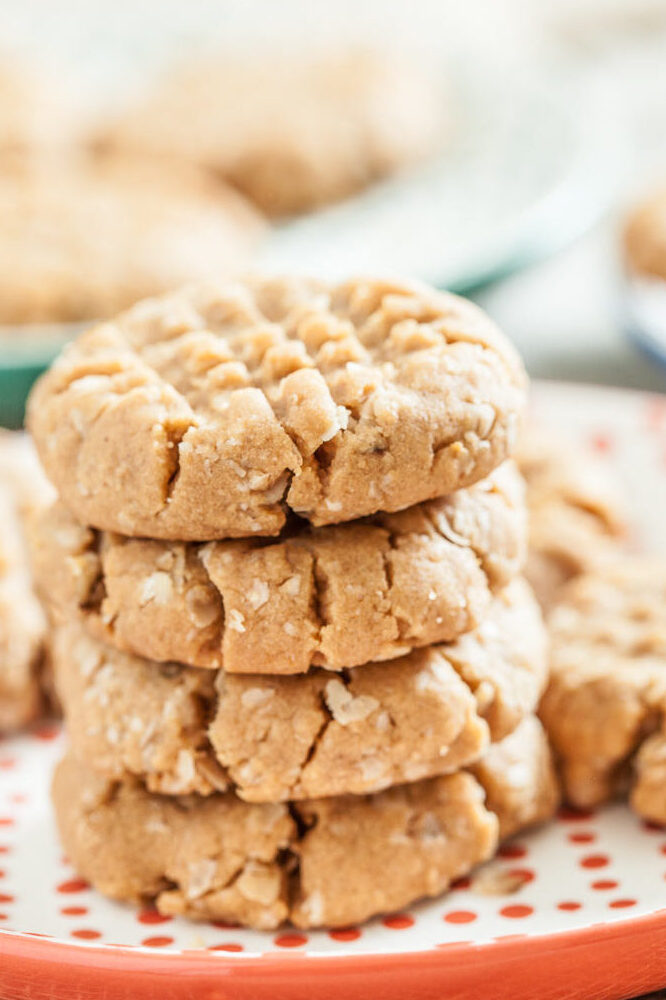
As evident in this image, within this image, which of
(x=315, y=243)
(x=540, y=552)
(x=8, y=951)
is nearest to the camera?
(x=8, y=951)

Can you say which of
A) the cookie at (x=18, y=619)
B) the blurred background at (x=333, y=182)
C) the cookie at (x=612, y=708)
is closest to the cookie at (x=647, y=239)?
the blurred background at (x=333, y=182)

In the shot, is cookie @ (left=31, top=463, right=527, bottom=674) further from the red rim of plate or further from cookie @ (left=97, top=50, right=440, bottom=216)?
cookie @ (left=97, top=50, right=440, bottom=216)

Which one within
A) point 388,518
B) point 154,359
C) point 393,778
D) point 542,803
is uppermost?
point 154,359

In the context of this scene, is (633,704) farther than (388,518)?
Yes

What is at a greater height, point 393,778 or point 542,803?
point 393,778

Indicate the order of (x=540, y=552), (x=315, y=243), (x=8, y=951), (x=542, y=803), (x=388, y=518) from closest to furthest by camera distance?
(x=8, y=951) → (x=388, y=518) → (x=542, y=803) → (x=540, y=552) → (x=315, y=243)

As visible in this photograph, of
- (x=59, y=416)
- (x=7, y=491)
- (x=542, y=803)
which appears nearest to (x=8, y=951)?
(x=59, y=416)

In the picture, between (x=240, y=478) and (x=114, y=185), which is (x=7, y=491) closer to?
(x=240, y=478)

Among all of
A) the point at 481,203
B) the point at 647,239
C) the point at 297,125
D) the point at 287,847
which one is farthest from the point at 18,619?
the point at 297,125

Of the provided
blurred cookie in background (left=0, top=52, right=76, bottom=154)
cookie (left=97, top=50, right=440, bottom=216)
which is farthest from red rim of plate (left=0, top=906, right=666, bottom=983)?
blurred cookie in background (left=0, top=52, right=76, bottom=154)
